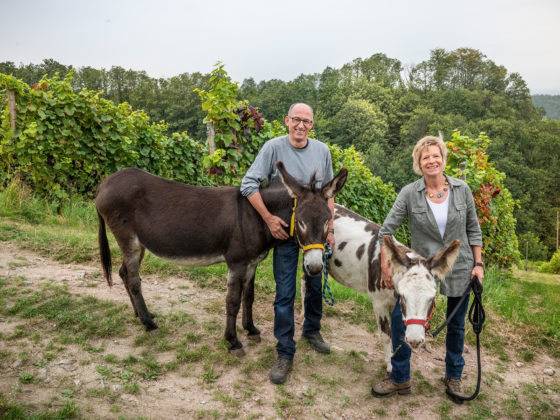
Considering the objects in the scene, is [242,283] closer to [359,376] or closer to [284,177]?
[284,177]

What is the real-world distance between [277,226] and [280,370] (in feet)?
4.66

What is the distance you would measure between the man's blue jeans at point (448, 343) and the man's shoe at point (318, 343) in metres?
0.79

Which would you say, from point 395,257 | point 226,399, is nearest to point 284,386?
point 226,399

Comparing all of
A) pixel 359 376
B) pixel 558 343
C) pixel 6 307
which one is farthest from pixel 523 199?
pixel 6 307

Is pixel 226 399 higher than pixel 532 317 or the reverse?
higher

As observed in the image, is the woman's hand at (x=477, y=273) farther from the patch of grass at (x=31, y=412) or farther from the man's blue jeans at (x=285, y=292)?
the patch of grass at (x=31, y=412)

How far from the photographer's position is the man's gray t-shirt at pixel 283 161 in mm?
3406

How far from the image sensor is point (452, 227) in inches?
121

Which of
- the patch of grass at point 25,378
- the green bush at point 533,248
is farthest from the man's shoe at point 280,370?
the green bush at point 533,248

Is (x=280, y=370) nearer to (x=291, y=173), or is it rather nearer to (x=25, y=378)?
(x=291, y=173)

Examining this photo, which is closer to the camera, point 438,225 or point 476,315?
point 438,225

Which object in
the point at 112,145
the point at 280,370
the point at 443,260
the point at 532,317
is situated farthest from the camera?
the point at 112,145

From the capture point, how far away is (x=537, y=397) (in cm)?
354

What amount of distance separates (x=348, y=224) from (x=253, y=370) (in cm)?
201
